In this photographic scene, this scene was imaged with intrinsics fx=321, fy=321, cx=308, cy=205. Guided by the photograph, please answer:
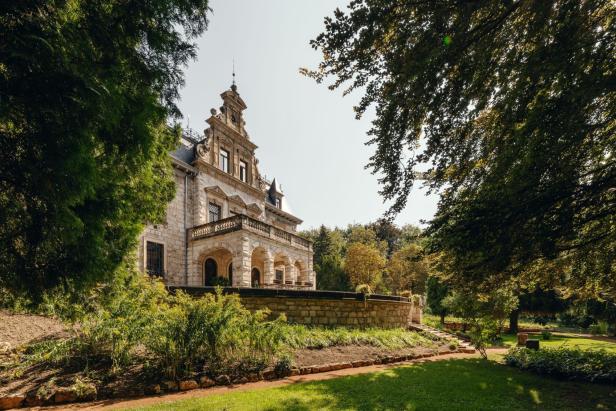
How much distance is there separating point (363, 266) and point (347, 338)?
2504cm

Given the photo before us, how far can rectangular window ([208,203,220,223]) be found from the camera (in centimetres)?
2017

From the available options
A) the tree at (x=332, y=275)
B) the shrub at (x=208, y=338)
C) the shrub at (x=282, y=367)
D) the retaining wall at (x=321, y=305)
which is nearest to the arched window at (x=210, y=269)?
the retaining wall at (x=321, y=305)

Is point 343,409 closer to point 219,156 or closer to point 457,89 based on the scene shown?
point 457,89

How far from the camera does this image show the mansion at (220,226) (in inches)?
687

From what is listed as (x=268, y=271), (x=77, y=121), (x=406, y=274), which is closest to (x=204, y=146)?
(x=268, y=271)

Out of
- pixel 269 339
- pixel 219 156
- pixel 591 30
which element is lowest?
pixel 269 339

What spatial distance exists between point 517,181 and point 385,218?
2.53 m

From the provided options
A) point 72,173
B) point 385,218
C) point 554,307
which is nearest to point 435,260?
point 385,218

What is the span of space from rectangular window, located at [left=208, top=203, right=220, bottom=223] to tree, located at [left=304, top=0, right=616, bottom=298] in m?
15.3

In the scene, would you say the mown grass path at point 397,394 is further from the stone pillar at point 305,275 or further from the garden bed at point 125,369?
the stone pillar at point 305,275

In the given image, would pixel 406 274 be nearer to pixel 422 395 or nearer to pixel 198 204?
pixel 198 204

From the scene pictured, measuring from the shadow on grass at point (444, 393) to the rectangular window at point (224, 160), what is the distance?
16632 mm

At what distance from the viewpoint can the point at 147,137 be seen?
3.93 meters

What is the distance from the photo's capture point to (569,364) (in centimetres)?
910
